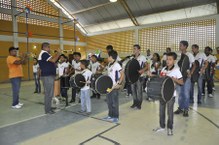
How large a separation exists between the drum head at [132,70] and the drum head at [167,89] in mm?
1302

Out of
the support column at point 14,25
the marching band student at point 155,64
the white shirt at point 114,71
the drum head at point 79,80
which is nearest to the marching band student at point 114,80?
the white shirt at point 114,71

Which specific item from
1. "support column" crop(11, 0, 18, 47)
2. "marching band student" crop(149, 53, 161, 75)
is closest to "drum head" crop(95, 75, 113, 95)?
"marching band student" crop(149, 53, 161, 75)

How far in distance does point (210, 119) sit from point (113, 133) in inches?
81.1

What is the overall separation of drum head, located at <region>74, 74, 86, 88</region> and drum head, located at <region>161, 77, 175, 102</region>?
1.87 meters

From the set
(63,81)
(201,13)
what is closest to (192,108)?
(63,81)

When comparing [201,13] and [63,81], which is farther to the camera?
[201,13]

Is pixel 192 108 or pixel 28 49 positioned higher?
pixel 28 49

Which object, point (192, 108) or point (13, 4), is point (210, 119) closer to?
point (192, 108)

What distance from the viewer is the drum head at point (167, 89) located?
248 centimetres

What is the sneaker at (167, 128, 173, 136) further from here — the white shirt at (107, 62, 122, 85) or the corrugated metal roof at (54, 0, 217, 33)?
the corrugated metal roof at (54, 0, 217, 33)

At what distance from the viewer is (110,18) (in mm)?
13039

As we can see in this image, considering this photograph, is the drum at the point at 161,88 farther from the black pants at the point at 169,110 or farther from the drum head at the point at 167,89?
the black pants at the point at 169,110

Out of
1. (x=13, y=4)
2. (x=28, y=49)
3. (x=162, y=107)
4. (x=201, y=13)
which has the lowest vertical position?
(x=162, y=107)

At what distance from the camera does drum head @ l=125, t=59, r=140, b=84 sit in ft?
12.4
